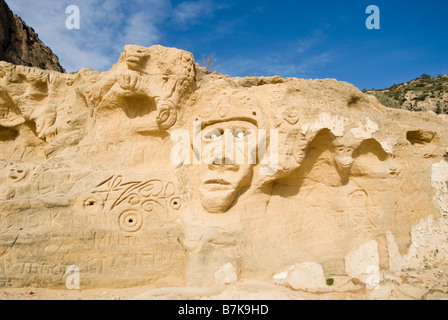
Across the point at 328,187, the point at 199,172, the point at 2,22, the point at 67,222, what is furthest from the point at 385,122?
the point at 2,22

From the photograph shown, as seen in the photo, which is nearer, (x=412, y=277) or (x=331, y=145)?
(x=412, y=277)

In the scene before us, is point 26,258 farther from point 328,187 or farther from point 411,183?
point 411,183

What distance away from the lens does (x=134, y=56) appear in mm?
3971

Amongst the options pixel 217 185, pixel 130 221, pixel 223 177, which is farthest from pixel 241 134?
pixel 130 221

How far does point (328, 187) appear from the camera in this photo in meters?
4.21

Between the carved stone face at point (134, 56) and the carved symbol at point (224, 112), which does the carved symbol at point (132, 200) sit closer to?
the carved symbol at point (224, 112)

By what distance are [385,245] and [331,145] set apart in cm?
152

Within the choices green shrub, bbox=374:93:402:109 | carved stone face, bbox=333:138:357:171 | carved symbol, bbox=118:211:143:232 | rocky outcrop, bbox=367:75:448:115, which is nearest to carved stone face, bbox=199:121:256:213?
carved symbol, bbox=118:211:143:232

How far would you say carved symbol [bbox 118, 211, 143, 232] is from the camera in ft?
11.6

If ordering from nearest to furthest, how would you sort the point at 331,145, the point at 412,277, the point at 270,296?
the point at 270,296 → the point at 412,277 → the point at 331,145

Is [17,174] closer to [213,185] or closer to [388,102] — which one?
[213,185]

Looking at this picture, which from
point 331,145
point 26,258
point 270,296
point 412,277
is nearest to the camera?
point 270,296

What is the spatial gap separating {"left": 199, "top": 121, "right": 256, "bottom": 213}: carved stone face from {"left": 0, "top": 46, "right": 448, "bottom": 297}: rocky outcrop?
0.05 ft

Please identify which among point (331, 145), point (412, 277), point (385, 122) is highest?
point (385, 122)
